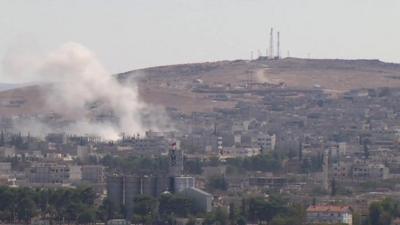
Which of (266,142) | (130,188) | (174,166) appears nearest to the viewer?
(130,188)

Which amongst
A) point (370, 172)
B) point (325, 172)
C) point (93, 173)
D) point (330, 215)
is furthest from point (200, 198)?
point (370, 172)

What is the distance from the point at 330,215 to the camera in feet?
288

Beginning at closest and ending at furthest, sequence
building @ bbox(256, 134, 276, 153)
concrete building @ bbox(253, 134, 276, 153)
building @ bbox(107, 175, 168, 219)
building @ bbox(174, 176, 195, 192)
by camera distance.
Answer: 1. building @ bbox(107, 175, 168, 219)
2. building @ bbox(174, 176, 195, 192)
3. building @ bbox(256, 134, 276, 153)
4. concrete building @ bbox(253, 134, 276, 153)

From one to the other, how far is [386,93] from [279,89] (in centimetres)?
1262

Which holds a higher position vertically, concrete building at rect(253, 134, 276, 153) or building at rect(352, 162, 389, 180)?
concrete building at rect(253, 134, 276, 153)

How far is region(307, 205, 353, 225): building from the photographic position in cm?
8625

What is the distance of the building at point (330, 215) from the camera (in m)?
86.2

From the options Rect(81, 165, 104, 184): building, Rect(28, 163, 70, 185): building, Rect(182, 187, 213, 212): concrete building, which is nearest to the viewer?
Rect(182, 187, 213, 212): concrete building

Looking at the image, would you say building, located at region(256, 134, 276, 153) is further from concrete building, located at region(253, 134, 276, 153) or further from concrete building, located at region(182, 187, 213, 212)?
concrete building, located at region(182, 187, 213, 212)

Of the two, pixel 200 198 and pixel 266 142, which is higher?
pixel 266 142

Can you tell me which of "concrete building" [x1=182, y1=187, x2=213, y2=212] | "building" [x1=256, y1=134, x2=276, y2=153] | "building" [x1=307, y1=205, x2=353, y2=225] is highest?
"building" [x1=256, y1=134, x2=276, y2=153]

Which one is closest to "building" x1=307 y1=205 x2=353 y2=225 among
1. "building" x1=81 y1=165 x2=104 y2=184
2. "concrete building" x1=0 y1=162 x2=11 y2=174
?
"building" x1=81 y1=165 x2=104 y2=184

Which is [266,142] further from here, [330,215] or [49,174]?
[330,215]

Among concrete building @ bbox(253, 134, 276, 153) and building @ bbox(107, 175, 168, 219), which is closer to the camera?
building @ bbox(107, 175, 168, 219)
